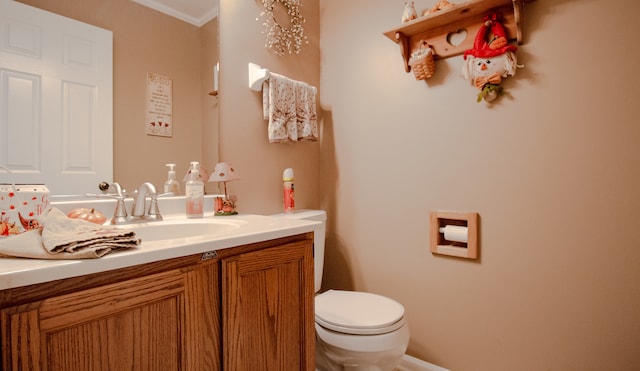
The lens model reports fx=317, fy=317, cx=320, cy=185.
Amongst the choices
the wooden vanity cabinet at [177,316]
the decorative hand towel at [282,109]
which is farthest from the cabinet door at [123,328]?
the decorative hand towel at [282,109]

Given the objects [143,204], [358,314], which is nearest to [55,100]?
[143,204]

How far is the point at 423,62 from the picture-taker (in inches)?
56.3

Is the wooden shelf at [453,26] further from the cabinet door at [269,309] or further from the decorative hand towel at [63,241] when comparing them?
the decorative hand towel at [63,241]

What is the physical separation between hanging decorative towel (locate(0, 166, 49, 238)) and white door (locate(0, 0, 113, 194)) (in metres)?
0.17

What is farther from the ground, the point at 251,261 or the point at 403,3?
the point at 403,3

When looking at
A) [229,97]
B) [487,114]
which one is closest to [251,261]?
[229,97]

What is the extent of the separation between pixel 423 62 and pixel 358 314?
1124 mm

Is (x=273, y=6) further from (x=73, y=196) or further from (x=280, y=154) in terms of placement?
(x=73, y=196)

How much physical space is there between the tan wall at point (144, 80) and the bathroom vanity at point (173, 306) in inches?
23.4

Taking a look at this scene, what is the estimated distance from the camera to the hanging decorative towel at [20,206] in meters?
0.81

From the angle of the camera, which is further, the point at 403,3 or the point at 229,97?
the point at 403,3

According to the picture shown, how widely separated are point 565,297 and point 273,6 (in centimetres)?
186

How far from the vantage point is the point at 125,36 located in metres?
1.21

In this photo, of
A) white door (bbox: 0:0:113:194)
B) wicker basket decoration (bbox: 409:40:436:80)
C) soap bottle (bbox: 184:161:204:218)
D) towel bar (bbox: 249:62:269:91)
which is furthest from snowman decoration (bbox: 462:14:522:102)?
white door (bbox: 0:0:113:194)
